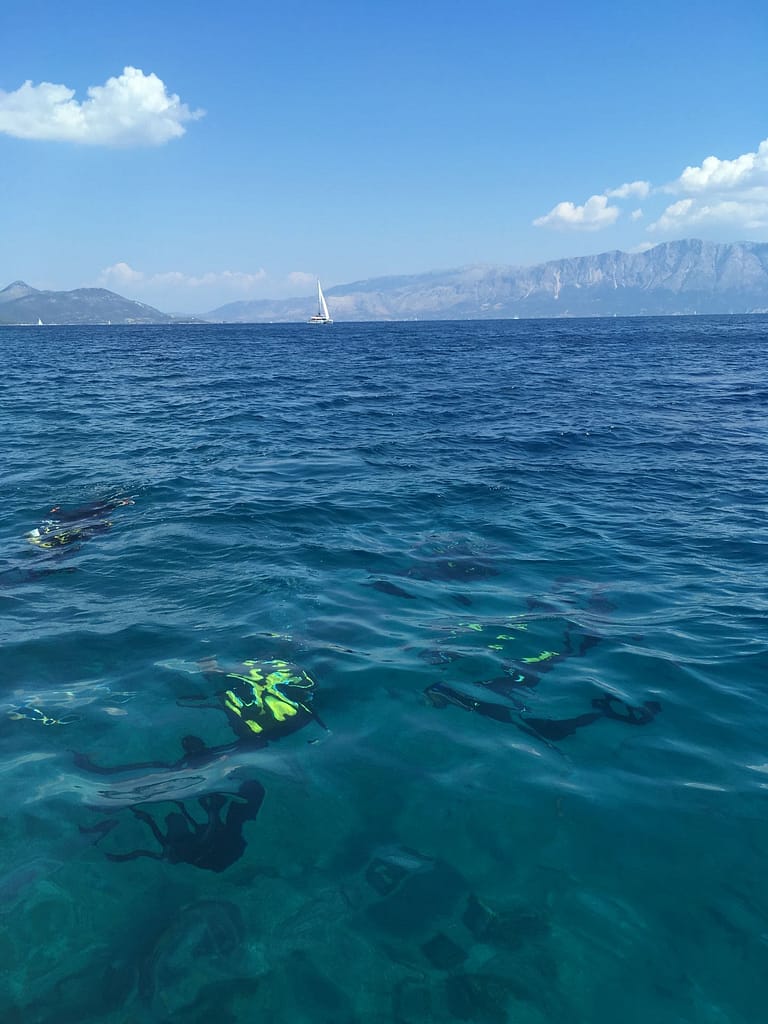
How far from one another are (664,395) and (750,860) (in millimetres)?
30868

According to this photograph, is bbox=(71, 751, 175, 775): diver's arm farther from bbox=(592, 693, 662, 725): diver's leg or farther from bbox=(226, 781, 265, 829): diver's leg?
bbox=(592, 693, 662, 725): diver's leg

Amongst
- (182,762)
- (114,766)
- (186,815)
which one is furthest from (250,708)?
(186,815)

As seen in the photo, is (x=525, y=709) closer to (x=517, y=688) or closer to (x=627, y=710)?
(x=517, y=688)

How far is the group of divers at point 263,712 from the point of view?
5.44m

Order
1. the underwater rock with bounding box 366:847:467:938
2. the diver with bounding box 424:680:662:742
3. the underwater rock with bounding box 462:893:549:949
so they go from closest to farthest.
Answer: the underwater rock with bounding box 462:893:549:949
the underwater rock with bounding box 366:847:467:938
the diver with bounding box 424:680:662:742

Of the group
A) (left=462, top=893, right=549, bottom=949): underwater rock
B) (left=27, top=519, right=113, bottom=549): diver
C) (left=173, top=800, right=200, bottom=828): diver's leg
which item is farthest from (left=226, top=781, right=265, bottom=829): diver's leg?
(left=27, top=519, right=113, bottom=549): diver

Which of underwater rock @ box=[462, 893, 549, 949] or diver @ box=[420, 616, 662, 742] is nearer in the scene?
underwater rock @ box=[462, 893, 549, 949]

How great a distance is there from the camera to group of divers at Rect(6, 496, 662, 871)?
17.8 feet

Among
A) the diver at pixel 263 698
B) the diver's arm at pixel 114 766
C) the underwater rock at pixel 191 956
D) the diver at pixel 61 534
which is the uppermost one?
the diver at pixel 61 534

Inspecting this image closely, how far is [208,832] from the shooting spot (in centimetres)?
550

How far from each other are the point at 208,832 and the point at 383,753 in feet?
6.19

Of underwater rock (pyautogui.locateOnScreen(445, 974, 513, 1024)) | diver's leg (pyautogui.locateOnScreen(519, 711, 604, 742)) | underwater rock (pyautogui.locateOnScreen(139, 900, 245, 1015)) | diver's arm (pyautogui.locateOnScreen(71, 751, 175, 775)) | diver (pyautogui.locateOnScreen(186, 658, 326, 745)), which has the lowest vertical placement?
underwater rock (pyautogui.locateOnScreen(445, 974, 513, 1024))

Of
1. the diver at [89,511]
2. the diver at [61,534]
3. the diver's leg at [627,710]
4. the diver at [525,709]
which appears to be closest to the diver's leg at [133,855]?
the diver at [525,709]

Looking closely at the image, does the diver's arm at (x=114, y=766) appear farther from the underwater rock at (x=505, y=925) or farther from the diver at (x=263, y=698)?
the underwater rock at (x=505, y=925)
